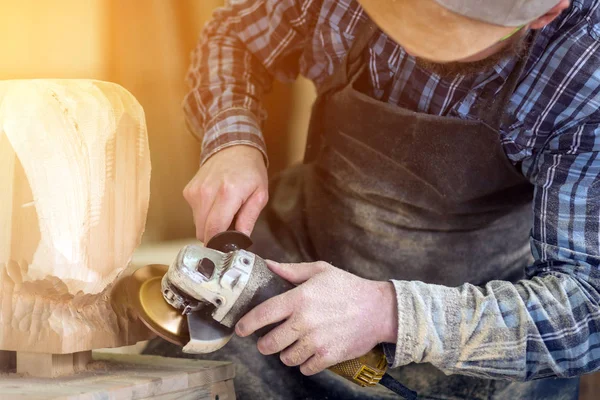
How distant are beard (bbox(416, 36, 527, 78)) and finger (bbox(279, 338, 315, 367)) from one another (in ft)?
1.82

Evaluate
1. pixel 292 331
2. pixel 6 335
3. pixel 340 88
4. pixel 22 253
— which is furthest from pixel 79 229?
pixel 340 88

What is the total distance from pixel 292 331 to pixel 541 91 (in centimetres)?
66

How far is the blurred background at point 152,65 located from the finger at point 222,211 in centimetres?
56

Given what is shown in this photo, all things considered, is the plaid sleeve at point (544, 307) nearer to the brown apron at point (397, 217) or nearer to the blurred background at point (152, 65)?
the brown apron at point (397, 217)

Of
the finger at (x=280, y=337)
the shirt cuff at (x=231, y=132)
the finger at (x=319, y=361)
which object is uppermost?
the shirt cuff at (x=231, y=132)

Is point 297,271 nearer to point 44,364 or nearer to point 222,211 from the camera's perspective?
point 222,211

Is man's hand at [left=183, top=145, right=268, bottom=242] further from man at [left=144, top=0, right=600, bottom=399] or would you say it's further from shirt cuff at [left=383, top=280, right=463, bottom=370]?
shirt cuff at [left=383, top=280, right=463, bottom=370]

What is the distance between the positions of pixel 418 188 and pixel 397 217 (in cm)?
9

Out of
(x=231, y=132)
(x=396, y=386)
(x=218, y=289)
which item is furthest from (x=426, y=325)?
(x=231, y=132)

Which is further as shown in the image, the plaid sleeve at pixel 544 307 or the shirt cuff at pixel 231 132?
the shirt cuff at pixel 231 132

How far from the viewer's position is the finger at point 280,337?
1193 millimetres

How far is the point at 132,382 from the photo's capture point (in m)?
1.19

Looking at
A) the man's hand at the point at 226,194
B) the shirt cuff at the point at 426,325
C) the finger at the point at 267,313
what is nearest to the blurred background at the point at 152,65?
the man's hand at the point at 226,194

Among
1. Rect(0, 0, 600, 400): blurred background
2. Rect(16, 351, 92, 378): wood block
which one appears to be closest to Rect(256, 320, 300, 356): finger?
Rect(16, 351, 92, 378): wood block
